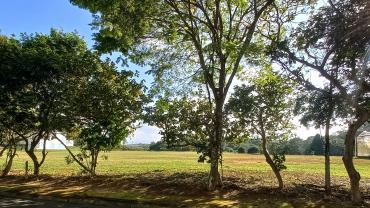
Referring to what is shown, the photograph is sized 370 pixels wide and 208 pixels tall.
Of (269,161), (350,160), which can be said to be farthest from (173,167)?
(350,160)

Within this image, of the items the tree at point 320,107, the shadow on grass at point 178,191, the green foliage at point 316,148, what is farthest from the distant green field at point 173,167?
the green foliage at point 316,148

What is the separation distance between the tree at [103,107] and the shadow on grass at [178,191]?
167 cm

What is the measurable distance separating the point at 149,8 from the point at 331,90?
22.3 ft

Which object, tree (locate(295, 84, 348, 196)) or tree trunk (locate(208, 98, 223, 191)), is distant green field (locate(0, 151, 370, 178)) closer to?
tree trunk (locate(208, 98, 223, 191))

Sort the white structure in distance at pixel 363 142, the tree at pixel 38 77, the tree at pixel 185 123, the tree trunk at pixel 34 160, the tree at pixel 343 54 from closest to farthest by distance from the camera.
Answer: the tree at pixel 343 54 < the tree at pixel 185 123 < the tree at pixel 38 77 < the tree trunk at pixel 34 160 < the white structure in distance at pixel 363 142

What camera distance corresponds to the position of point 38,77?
2123 centimetres

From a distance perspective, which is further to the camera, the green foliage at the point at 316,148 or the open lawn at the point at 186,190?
the green foliage at the point at 316,148

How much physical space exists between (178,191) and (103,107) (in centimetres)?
639

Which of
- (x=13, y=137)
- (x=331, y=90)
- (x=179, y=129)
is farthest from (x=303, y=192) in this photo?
(x=13, y=137)

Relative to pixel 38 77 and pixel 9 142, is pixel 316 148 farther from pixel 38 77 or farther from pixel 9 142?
pixel 38 77

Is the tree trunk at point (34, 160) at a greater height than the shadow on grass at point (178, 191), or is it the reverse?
the tree trunk at point (34, 160)

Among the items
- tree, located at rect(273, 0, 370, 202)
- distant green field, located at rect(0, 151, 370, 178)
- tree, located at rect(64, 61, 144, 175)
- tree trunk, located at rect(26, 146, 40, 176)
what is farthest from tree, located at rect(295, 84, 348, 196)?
tree trunk, located at rect(26, 146, 40, 176)

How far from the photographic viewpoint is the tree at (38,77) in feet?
68.8

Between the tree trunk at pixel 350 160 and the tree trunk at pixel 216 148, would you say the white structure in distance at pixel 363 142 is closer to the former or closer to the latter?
the tree trunk at pixel 216 148
